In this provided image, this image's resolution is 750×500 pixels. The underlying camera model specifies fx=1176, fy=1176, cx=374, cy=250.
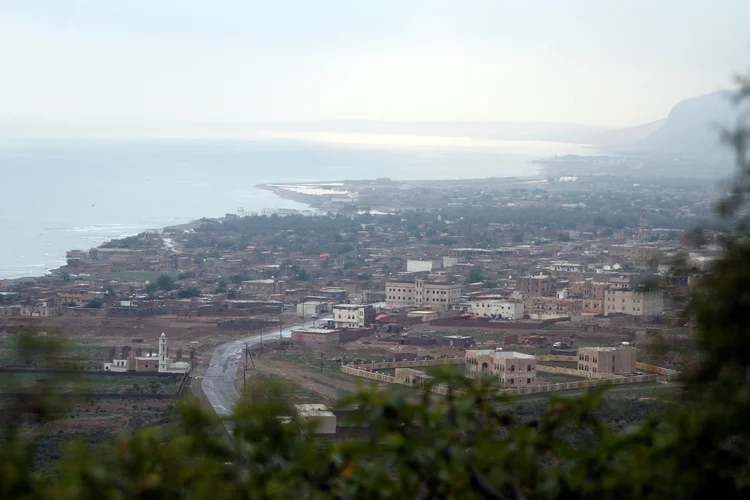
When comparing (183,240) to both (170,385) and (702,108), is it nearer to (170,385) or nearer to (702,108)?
(170,385)

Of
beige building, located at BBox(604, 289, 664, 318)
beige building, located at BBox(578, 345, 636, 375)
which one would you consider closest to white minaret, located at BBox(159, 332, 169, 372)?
beige building, located at BBox(578, 345, 636, 375)

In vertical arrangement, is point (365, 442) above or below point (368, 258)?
above

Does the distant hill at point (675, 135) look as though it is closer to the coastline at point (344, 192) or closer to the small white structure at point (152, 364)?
the coastline at point (344, 192)

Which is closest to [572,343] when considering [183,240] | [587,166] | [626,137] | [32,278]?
[32,278]

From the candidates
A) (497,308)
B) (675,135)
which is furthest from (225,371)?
(675,135)

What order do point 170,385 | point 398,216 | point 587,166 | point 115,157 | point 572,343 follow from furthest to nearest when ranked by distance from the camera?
1. point 115,157
2. point 587,166
3. point 398,216
4. point 572,343
5. point 170,385

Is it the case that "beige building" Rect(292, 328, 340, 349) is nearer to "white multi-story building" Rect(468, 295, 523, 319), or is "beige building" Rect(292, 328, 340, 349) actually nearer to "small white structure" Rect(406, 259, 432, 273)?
"white multi-story building" Rect(468, 295, 523, 319)

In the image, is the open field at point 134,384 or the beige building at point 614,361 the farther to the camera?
the beige building at point 614,361

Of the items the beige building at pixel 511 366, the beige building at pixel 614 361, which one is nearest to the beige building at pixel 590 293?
the beige building at pixel 614 361
